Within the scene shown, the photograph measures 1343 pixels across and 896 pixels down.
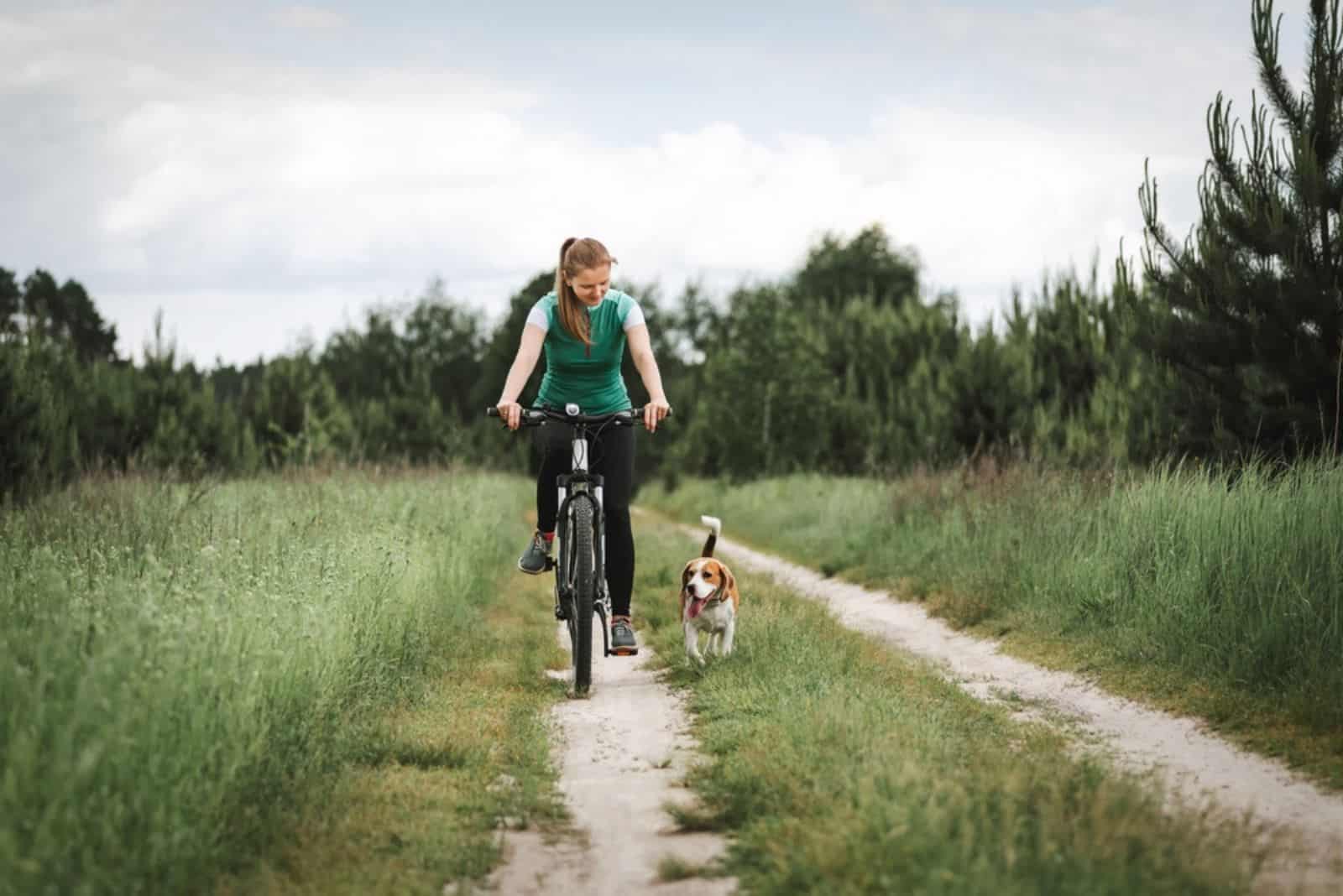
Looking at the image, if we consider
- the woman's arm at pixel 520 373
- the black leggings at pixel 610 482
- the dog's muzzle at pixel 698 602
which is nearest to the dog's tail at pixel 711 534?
the dog's muzzle at pixel 698 602

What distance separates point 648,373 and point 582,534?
109 cm

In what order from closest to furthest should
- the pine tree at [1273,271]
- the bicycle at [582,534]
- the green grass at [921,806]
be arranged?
the green grass at [921,806]
the bicycle at [582,534]
the pine tree at [1273,271]

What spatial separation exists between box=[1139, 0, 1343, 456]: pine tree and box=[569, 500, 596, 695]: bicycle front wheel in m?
6.81

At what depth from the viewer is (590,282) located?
23.4 feet

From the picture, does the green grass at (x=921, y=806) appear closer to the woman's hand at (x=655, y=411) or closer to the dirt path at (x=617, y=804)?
the dirt path at (x=617, y=804)

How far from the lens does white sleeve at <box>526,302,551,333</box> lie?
7184 millimetres

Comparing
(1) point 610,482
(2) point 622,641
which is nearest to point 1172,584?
(2) point 622,641

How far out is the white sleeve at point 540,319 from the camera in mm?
7184

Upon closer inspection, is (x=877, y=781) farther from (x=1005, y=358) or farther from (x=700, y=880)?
(x=1005, y=358)

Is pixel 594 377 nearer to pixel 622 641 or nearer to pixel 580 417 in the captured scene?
pixel 580 417

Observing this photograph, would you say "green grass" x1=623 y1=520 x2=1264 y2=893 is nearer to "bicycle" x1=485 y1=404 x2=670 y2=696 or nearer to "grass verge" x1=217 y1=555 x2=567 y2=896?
"grass verge" x1=217 y1=555 x2=567 y2=896

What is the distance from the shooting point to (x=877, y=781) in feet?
14.3

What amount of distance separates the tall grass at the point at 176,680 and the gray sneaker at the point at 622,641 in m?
1.27

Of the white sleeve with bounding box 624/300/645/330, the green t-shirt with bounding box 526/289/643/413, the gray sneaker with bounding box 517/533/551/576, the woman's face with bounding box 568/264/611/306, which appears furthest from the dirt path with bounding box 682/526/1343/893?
the woman's face with bounding box 568/264/611/306
